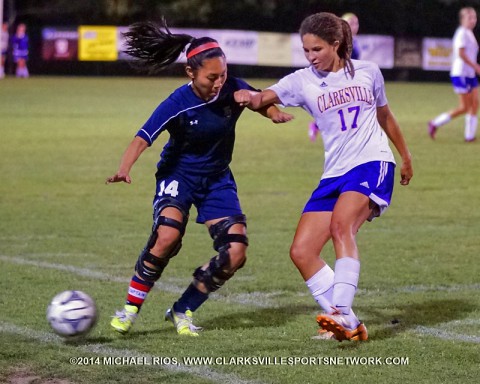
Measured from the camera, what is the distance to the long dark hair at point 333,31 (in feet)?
20.0

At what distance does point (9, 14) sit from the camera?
45500 mm

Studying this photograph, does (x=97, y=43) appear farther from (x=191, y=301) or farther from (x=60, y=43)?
(x=191, y=301)

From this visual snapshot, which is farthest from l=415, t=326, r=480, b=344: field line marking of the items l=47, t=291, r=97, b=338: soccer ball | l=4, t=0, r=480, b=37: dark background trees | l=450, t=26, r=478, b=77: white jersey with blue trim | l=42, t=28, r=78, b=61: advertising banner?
l=4, t=0, r=480, b=37: dark background trees

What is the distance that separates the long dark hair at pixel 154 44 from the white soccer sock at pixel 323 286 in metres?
1.59

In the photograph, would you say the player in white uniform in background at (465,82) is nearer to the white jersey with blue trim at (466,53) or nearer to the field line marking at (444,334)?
the white jersey with blue trim at (466,53)

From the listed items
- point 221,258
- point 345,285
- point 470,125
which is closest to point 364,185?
point 345,285

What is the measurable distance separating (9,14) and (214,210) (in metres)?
40.7

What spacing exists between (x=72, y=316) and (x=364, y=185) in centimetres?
174

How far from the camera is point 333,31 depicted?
611cm

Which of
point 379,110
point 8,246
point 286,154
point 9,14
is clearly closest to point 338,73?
point 379,110

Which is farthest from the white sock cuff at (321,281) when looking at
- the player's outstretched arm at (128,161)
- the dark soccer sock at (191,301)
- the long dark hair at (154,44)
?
the long dark hair at (154,44)

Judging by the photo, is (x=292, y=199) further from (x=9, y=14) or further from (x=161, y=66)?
(x=9, y=14)

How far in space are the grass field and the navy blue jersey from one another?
3.24 feet

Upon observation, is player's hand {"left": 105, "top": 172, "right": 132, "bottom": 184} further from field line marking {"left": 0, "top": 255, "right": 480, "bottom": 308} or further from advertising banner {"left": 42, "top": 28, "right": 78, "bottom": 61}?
advertising banner {"left": 42, "top": 28, "right": 78, "bottom": 61}
